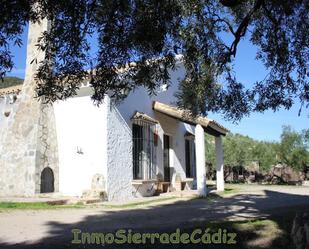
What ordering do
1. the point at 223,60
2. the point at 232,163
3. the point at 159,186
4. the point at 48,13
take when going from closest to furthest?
the point at 48,13, the point at 223,60, the point at 159,186, the point at 232,163

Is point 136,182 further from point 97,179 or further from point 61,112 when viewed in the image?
point 61,112

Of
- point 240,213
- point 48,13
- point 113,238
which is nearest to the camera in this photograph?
point 48,13

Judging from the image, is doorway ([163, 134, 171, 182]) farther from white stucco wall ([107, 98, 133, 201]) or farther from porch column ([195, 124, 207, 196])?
white stucco wall ([107, 98, 133, 201])

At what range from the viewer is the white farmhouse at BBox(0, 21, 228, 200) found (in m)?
16.1

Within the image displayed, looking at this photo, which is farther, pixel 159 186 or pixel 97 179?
pixel 159 186

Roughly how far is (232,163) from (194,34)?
2725cm

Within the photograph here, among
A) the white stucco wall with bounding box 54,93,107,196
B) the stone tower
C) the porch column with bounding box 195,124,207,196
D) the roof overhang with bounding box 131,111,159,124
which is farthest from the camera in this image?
the porch column with bounding box 195,124,207,196

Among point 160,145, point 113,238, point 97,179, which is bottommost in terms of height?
point 113,238

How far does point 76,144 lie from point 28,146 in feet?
5.67

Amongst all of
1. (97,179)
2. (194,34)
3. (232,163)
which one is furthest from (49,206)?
(232,163)

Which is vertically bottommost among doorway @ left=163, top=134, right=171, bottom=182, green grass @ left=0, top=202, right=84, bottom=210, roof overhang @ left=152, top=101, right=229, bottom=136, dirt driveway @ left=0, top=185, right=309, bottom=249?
dirt driveway @ left=0, top=185, right=309, bottom=249

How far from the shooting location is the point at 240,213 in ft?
38.0

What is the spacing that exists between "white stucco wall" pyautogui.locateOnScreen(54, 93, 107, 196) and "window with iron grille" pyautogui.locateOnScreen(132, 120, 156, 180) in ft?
6.98

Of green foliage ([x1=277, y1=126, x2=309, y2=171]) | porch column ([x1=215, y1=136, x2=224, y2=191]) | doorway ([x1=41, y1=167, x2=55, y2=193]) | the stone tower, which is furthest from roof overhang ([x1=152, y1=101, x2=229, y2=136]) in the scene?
green foliage ([x1=277, y1=126, x2=309, y2=171])
